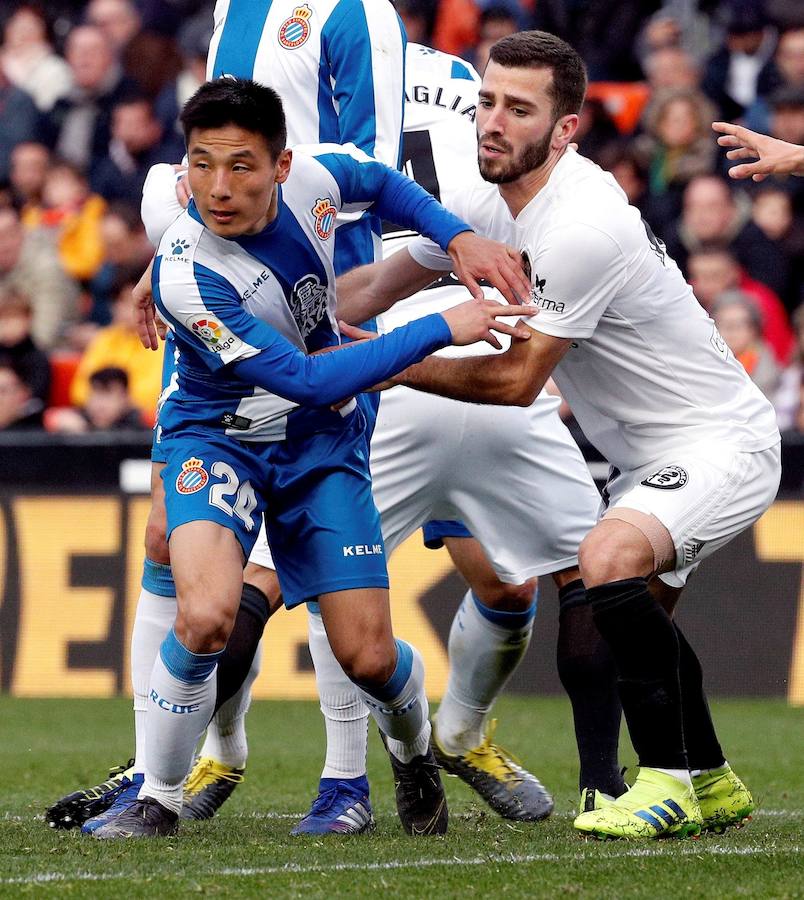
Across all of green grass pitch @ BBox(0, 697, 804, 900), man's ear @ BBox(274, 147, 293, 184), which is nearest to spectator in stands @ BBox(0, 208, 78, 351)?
green grass pitch @ BBox(0, 697, 804, 900)

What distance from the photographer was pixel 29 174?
1295cm

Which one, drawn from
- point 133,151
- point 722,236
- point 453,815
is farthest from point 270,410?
point 133,151

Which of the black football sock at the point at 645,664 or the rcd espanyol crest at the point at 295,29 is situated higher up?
the rcd espanyol crest at the point at 295,29

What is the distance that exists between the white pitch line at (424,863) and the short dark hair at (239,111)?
186 cm

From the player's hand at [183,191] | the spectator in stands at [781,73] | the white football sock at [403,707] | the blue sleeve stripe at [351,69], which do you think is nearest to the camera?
the white football sock at [403,707]

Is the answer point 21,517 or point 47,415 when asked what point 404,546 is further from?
point 47,415

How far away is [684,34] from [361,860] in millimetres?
8662

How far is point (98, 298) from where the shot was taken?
12.0 meters

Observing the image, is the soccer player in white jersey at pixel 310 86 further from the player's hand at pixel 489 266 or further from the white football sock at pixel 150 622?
the player's hand at pixel 489 266

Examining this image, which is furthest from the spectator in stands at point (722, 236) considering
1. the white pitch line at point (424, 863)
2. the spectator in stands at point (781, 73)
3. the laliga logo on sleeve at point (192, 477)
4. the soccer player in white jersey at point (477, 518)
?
the white pitch line at point (424, 863)

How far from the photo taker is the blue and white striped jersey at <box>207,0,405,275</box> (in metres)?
5.42

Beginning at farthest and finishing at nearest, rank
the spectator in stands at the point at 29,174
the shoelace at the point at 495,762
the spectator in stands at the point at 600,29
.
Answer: the spectator in stands at the point at 29,174
the spectator in stands at the point at 600,29
the shoelace at the point at 495,762

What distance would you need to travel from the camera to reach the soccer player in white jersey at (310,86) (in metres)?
5.29

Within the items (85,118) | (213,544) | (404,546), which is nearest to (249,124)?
(213,544)
